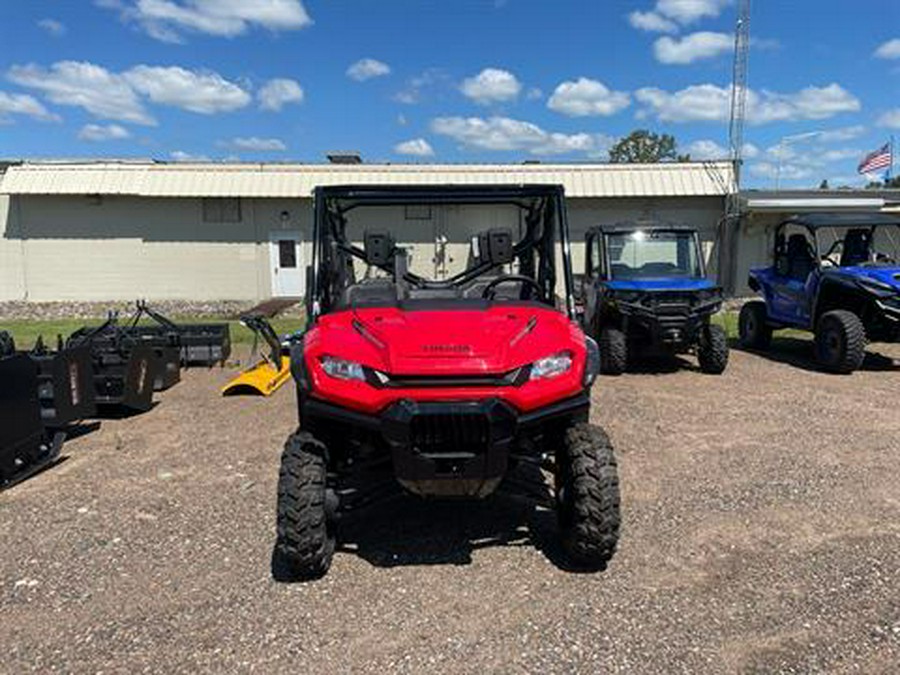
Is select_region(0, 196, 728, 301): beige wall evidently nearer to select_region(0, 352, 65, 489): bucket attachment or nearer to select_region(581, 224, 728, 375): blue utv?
select_region(581, 224, 728, 375): blue utv

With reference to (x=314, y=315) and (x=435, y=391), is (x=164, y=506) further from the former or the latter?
(x=435, y=391)

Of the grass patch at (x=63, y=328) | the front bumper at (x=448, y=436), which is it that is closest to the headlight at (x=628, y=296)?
the front bumper at (x=448, y=436)

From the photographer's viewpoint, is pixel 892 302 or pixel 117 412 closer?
pixel 117 412

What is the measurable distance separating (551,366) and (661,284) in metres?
6.30

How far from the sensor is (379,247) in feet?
15.5

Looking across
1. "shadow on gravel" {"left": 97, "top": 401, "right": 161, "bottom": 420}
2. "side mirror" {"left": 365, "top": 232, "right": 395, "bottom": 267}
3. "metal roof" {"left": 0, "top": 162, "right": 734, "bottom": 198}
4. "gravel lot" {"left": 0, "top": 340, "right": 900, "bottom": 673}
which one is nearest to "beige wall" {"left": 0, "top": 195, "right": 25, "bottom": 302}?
"metal roof" {"left": 0, "top": 162, "right": 734, "bottom": 198}

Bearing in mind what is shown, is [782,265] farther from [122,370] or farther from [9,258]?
[9,258]

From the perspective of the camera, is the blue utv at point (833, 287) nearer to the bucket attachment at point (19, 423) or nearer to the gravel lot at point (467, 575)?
the gravel lot at point (467, 575)

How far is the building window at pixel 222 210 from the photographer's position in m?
18.9

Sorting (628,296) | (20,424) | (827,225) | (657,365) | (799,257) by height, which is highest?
(827,225)

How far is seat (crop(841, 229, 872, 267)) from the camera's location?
33.4 feet

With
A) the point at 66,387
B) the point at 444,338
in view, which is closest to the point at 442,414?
the point at 444,338

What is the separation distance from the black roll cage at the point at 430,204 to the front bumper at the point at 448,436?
3.81 ft

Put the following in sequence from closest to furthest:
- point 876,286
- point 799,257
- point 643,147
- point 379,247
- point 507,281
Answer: point 507,281 < point 379,247 < point 876,286 < point 799,257 < point 643,147
